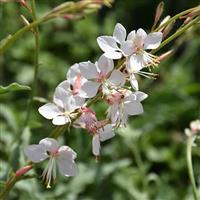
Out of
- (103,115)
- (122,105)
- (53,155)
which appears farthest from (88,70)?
(103,115)

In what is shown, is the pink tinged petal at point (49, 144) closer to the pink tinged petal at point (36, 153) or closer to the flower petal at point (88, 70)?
the pink tinged petal at point (36, 153)

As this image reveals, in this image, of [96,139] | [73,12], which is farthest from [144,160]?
[73,12]

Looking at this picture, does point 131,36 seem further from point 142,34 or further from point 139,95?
point 139,95

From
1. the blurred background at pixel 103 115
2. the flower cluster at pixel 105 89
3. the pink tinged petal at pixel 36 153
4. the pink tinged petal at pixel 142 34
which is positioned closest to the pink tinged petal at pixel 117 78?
the flower cluster at pixel 105 89

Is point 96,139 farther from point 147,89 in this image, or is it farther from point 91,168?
point 147,89

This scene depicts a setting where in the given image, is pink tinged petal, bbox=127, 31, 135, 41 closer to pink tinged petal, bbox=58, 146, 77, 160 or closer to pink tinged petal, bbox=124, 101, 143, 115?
pink tinged petal, bbox=124, 101, 143, 115

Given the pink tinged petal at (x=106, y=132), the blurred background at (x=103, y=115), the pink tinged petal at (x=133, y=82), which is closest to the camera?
the pink tinged petal at (x=133, y=82)

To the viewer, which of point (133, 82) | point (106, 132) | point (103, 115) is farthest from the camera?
point (103, 115)
